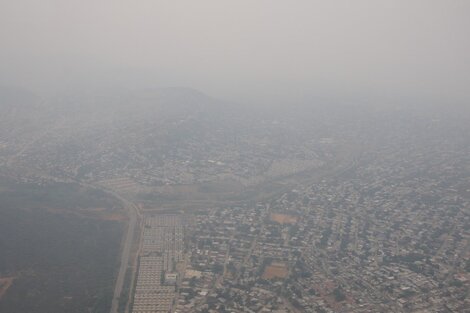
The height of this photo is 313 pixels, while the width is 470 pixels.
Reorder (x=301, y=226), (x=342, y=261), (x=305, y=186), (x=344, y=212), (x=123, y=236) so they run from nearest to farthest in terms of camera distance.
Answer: (x=342, y=261), (x=123, y=236), (x=301, y=226), (x=344, y=212), (x=305, y=186)

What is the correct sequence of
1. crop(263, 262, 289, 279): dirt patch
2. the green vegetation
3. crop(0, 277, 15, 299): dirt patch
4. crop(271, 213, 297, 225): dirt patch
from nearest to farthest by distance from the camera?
the green vegetation → crop(0, 277, 15, 299): dirt patch → crop(263, 262, 289, 279): dirt patch → crop(271, 213, 297, 225): dirt patch

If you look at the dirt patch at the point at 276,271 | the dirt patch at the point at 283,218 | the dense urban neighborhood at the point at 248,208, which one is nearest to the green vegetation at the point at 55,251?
the dense urban neighborhood at the point at 248,208

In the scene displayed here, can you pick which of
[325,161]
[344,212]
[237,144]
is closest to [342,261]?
[344,212]

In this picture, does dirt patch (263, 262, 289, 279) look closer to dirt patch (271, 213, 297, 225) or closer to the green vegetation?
dirt patch (271, 213, 297, 225)

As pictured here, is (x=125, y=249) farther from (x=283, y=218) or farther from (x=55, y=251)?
(x=283, y=218)

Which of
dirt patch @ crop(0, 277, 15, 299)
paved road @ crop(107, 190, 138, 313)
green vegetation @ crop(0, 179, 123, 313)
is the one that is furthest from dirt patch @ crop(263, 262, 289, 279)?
dirt patch @ crop(0, 277, 15, 299)

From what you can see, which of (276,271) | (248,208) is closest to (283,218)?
(248,208)

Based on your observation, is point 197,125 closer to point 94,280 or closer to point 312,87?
point 94,280
